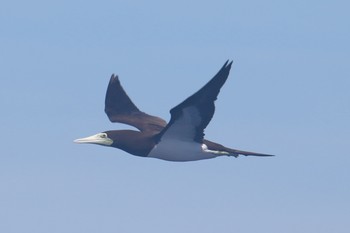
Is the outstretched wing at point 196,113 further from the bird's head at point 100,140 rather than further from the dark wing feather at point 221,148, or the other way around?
the bird's head at point 100,140

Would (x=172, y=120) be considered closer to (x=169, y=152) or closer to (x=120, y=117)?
(x=169, y=152)

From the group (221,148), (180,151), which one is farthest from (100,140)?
(221,148)

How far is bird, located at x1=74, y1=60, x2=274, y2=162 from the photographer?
46750mm

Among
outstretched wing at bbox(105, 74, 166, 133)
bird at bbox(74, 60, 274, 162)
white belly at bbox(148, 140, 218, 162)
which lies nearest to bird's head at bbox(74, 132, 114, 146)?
bird at bbox(74, 60, 274, 162)

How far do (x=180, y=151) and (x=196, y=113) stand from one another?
9.70ft

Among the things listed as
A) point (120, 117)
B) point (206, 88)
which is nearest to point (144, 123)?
point (120, 117)

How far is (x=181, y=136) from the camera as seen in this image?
50.3 metres

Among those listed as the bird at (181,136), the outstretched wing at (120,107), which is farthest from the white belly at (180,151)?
the outstretched wing at (120,107)

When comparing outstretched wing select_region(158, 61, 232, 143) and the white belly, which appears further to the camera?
the white belly

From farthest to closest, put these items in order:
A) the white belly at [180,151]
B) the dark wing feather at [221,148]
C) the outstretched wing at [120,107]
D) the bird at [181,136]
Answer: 1. the outstretched wing at [120,107]
2. the dark wing feather at [221,148]
3. the white belly at [180,151]
4. the bird at [181,136]

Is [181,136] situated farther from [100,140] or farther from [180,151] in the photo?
[100,140]

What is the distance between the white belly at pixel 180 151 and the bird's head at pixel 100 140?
7.62 ft

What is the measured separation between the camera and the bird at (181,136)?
46.8 metres

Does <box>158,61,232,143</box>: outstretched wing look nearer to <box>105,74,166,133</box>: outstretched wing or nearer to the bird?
the bird
